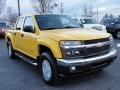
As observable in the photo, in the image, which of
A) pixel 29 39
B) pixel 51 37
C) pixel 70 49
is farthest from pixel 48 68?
pixel 29 39

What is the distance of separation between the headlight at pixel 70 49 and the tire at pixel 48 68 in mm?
422

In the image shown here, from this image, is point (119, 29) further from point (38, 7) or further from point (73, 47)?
point (38, 7)

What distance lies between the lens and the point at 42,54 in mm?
6141

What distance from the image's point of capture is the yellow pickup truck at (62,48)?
17.9 ft

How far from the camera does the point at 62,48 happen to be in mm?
5453

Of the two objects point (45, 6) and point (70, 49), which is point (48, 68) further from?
point (45, 6)

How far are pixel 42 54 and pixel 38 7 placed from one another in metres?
32.4

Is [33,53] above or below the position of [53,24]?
below

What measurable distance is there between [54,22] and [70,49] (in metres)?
1.88

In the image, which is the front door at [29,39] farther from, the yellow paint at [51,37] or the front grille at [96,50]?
the front grille at [96,50]

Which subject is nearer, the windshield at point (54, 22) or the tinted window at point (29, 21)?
the windshield at point (54, 22)

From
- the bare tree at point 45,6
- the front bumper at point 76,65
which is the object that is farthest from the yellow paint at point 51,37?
the bare tree at point 45,6

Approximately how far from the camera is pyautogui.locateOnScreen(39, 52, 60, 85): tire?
5.67 m

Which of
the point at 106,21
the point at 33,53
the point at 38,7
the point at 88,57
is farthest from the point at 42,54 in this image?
the point at 38,7
